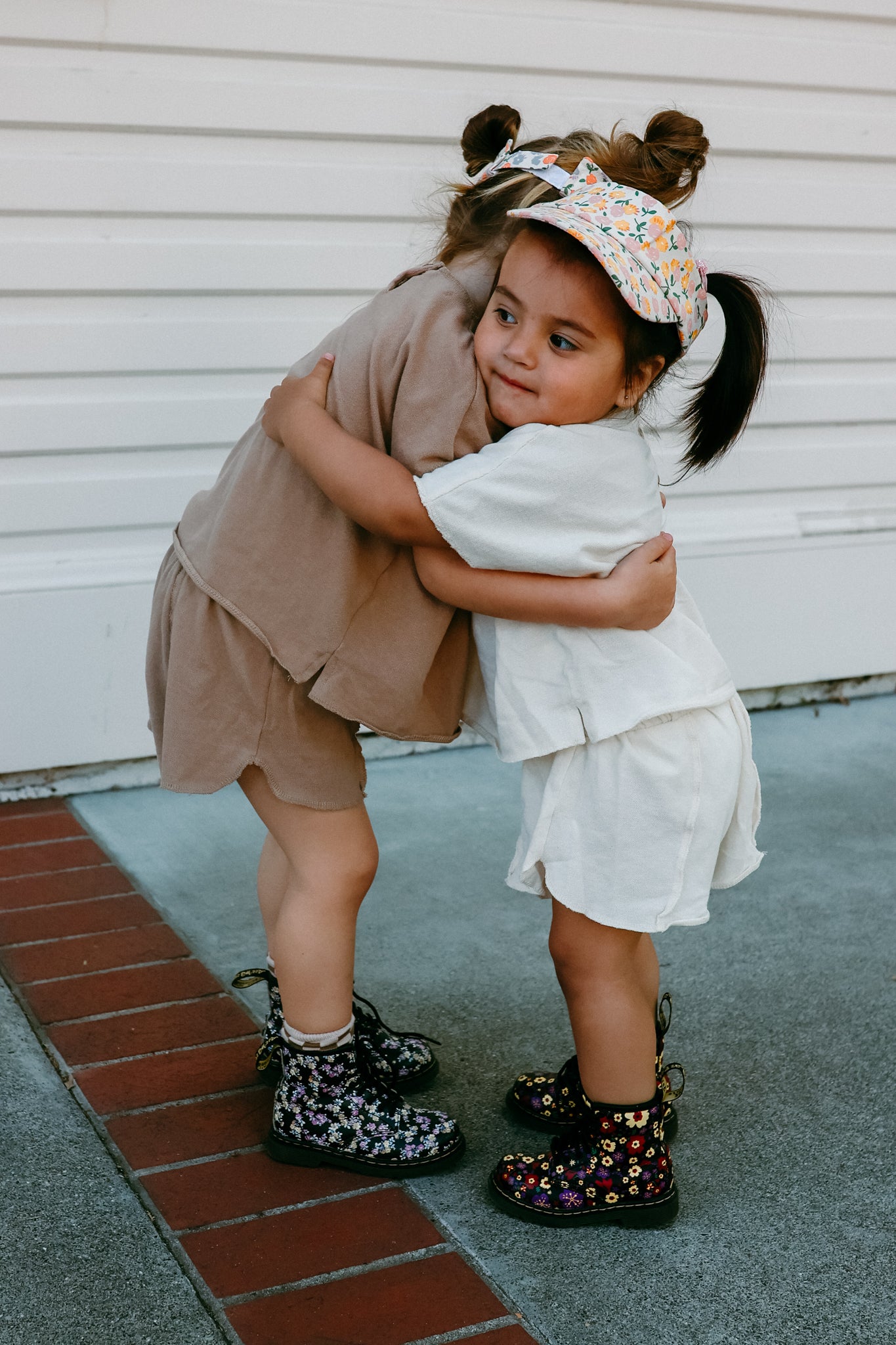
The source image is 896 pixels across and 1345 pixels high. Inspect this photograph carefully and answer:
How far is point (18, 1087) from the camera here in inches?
83.6

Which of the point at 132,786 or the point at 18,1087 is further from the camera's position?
the point at 132,786

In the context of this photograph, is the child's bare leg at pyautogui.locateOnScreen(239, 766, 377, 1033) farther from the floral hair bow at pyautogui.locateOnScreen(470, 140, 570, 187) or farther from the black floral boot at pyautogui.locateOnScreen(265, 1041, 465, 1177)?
the floral hair bow at pyautogui.locateOnScreen(470, 140, 570, 187)

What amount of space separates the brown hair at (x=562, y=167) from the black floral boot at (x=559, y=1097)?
114 cm

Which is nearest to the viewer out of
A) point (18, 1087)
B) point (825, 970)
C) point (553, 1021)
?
point (18, 1087)

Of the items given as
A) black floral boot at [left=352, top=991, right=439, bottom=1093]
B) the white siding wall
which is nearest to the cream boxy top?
black floral boot at [left=352, top=991, right=439, bottom=1093]

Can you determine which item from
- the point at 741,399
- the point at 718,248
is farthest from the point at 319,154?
the point at 741,399

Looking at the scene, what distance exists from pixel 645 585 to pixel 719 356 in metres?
0.36

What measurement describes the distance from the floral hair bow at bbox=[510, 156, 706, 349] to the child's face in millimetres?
37

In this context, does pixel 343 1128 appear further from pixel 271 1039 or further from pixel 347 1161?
pixel 271 1039

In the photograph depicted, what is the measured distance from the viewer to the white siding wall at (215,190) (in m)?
3.08

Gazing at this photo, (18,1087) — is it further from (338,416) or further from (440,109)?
(440,109)

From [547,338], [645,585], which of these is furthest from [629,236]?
[645,585]

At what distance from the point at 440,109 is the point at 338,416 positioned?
6.28 ft

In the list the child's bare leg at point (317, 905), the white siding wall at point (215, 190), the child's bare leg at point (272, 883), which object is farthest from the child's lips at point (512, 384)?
the white siding wall at point (215, 190)
